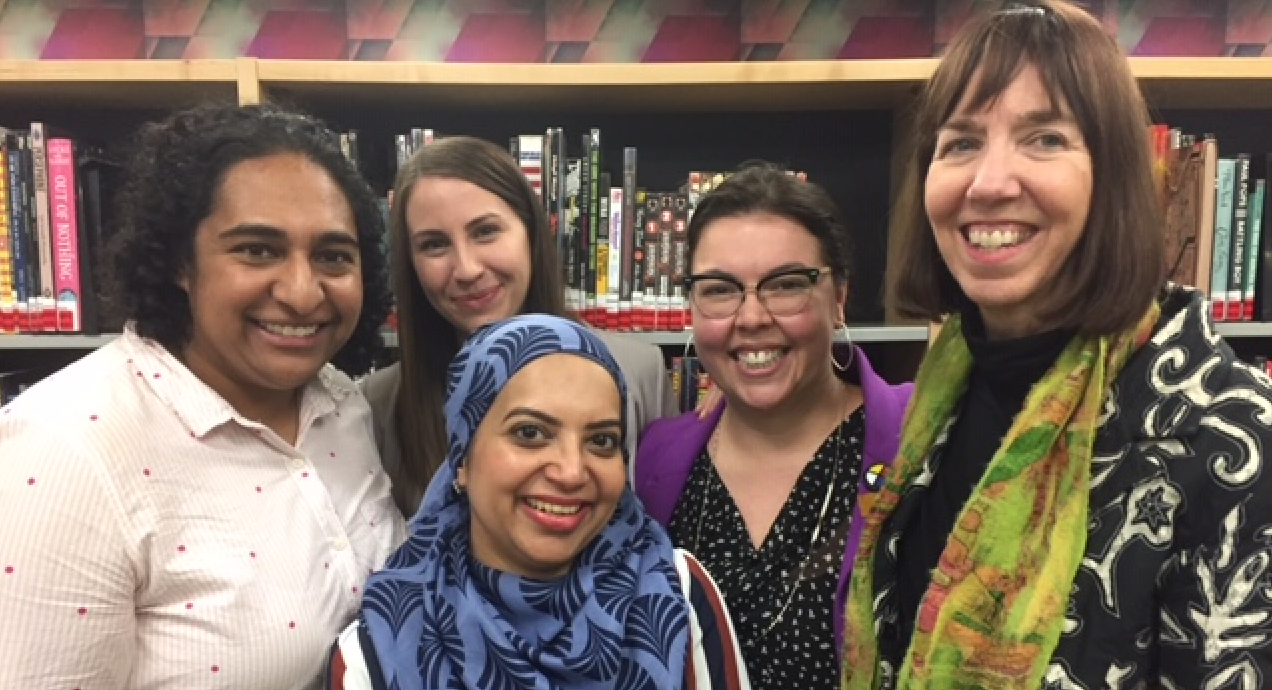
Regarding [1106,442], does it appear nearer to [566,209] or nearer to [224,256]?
[224,256]

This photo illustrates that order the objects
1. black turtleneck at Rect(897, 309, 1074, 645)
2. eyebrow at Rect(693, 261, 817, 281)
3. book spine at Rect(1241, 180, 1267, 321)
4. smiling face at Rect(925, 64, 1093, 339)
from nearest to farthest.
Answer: smiling face at Rect(925, 64, 1093, 339) < black turtleneck at Rect(897, 309, 1074, 645) < eyebrow at Rect(693, 261, 817, 281) < book spine at Rect(1241, 180, 1267, 321)

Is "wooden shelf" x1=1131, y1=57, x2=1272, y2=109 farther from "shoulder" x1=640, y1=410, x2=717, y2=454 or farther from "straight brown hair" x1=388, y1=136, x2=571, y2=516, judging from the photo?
"straight brown hair" x1=388, y1=136, x2=571, y2=516

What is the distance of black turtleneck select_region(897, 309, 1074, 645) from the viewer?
1073 millimetres

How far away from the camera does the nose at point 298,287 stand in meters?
1.23

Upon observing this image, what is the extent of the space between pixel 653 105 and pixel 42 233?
1.48 metres

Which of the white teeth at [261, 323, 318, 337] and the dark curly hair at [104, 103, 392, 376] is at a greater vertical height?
the dark curly hair at [104, 103, 392, 376]

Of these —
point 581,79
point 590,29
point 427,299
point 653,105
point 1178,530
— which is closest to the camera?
point 1178,530

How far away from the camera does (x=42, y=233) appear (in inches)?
75.1

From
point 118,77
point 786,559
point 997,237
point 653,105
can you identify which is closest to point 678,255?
point 653,105

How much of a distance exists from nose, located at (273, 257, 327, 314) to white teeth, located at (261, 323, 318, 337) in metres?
0.04

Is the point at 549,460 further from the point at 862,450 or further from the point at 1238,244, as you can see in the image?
the point at 1238,244

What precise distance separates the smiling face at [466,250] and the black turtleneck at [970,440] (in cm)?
90

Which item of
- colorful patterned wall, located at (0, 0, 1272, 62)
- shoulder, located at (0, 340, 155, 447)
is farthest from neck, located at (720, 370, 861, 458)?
colorful patterned wall, located at (0, 0, 1272, 62)

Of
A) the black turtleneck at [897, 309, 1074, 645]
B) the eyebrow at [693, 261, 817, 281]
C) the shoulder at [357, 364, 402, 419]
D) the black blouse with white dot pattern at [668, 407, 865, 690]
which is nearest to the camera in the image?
the black turtleneck at [897, 309, 1074, 645]
